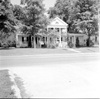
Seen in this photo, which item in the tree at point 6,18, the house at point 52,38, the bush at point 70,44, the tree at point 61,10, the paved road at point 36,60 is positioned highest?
the tree at point 61,10

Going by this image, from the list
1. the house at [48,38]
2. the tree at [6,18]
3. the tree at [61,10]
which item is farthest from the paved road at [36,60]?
the tree at [61,10]

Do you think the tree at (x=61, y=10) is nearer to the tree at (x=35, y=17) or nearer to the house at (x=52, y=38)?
the house at (x=52, y=38)

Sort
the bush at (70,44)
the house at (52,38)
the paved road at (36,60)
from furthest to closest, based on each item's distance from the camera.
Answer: the bush at (70,44) < the house at (52,38) < the paved road at (36,60)

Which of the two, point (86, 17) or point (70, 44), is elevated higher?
point (86, 17)

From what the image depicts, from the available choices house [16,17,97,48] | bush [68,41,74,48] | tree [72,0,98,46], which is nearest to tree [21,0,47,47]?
house [16,17,97,48]

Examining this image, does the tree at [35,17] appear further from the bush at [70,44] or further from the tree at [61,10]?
the tree at [61,10]

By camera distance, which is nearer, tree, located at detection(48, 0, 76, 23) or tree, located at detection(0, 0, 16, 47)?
tree, located at detection(0, 0, 16, 47)

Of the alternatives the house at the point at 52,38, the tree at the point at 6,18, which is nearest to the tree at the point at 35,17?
the house at the point at 52,38

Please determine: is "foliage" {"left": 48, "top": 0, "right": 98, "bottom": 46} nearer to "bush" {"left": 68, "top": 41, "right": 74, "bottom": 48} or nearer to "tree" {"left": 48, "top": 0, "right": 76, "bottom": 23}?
"bush" {"left": 68, "top": 41, "right": 74, "bottom": 48}

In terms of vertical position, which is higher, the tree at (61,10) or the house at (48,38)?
the tree at (61,10)

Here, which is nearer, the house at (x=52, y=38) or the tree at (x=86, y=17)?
the tree at (x=86, y=17)

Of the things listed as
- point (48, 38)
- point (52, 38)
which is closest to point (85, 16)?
point (52, 38)

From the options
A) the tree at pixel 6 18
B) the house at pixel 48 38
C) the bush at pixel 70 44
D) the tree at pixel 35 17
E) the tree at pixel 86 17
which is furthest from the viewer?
the bush at pixel 70 44

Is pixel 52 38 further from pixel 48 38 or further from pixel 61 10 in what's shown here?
pixel 61 10
